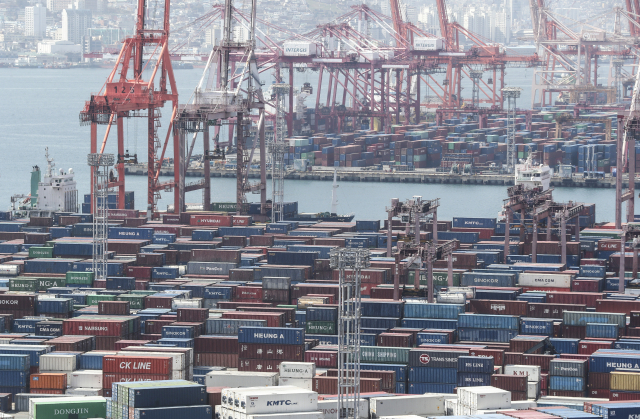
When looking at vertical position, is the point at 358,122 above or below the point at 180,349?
above

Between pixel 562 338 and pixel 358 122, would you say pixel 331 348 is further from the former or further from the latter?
pixel 358 122

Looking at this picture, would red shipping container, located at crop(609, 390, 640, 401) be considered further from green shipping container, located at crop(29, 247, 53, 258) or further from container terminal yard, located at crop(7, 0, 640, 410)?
green shipping container, located at crop(29, 247, 53, 258)

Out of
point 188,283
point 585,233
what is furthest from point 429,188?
point 188,283

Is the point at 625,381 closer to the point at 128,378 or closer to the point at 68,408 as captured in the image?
the point at 128,378

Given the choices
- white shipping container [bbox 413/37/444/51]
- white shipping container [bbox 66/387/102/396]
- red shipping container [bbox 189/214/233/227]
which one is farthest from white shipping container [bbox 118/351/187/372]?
white shipping container [bbox 413/37/444/51]

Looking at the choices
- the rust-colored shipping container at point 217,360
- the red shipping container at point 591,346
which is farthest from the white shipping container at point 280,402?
the red shipping container at point 591,346

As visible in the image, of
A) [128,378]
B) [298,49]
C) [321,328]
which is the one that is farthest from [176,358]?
[298,49]

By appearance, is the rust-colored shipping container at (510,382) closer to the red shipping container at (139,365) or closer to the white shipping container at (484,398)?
the white shipping container at (484,398)
